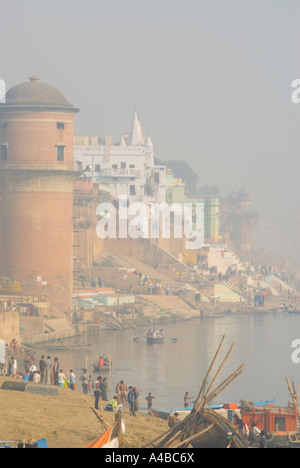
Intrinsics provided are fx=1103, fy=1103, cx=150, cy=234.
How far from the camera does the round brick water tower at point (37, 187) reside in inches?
1834

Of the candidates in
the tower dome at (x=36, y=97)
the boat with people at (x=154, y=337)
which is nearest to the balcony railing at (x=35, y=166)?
the tower dome at (x=36, y=97)

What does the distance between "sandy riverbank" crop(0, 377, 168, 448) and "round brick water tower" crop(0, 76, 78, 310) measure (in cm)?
2522

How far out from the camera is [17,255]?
47.3m

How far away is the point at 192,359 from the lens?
41.7 meters

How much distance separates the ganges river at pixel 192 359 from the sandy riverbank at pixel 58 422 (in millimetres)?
6507

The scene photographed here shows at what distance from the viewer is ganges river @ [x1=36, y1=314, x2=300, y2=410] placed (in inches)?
1305

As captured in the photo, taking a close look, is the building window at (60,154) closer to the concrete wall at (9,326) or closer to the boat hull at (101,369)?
the concrete wall at (9,326)

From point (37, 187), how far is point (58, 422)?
2851 centimetres

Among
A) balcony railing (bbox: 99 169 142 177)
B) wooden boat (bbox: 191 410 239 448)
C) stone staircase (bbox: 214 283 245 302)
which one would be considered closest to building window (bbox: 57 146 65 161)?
stone staircase (bbox: 214 283 245 302)

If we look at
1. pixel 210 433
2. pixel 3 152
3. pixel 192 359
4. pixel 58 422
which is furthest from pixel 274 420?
pixel 3 152

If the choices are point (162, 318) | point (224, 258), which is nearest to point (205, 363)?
point (162, 318)

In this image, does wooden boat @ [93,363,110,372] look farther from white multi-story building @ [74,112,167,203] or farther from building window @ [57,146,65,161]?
white multi-story building @ [74,112,167,203]

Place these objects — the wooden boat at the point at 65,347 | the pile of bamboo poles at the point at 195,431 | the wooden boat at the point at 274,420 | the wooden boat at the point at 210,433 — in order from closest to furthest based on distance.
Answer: the pile of bamboo poles at the point at 195,431 < the wooden boat at the point at 210,433 < the wooden boat at the point at 274,420 < the wooden boat at the point at 65,347

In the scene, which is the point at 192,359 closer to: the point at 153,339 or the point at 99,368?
the point at 153,339
